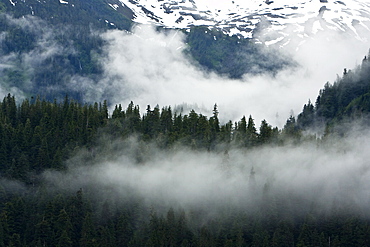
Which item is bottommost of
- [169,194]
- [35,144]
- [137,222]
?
[137,222]

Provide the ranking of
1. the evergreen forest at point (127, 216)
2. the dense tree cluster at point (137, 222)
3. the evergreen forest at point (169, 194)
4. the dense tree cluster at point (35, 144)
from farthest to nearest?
1. the dense tree cluster at point (35, 144)
2. the evergreen forest at point (169, 194)
3. the evergreen forest at point (127, 216)
4. the dense tree cluster at point (137, 222)

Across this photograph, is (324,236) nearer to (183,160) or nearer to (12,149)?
(183,160)

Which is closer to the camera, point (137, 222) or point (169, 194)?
point (137, 222)

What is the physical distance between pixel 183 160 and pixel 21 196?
2144 inches

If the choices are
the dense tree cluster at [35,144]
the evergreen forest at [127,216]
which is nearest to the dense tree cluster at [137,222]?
the evergreen forest at [127,216]

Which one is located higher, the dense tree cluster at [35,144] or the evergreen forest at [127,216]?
the dense tree cluster at [35,144]

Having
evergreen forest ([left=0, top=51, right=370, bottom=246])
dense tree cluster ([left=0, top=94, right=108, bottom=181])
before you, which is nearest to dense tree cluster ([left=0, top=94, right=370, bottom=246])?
evergreen forest ([left=0, top=51, right=370, bottom=246])

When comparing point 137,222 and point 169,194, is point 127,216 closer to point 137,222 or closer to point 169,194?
point 137,222

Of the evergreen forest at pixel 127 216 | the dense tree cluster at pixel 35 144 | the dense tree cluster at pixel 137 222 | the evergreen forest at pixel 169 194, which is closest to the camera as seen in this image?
the dense tree cluster at pixel 137 222

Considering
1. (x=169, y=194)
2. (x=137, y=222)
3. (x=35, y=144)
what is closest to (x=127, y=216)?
(x=137, y=222)

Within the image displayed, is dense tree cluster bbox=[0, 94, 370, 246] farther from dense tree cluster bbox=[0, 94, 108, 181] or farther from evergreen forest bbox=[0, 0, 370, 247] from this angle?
dense tree cluster bbox=[0, 94, 108, 181]

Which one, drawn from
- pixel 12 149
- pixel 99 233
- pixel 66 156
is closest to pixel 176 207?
pixel 99 233

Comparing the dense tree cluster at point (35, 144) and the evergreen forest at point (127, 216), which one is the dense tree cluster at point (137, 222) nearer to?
the evergreen forest at point (127, 216)

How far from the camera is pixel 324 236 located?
159125 mm
